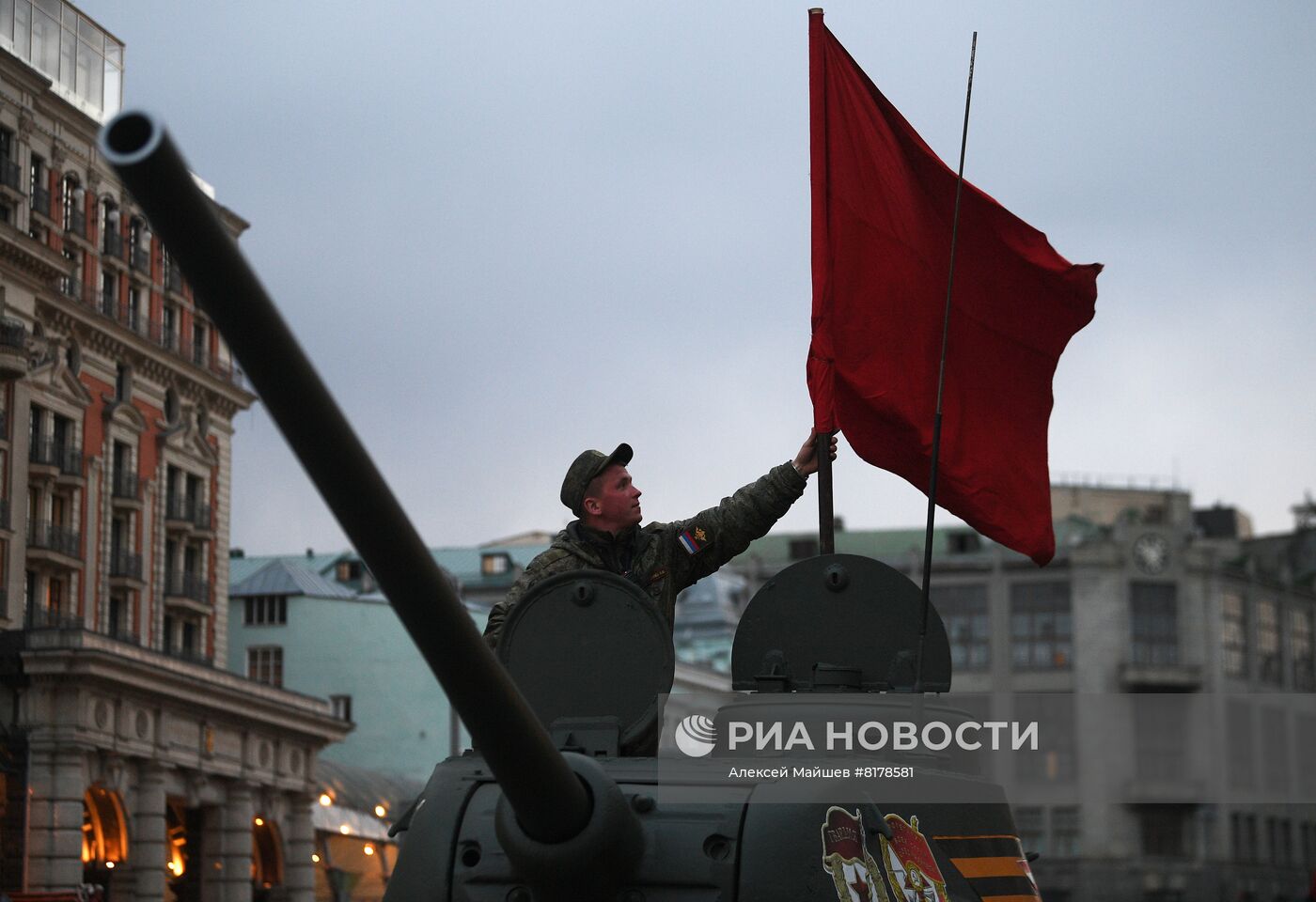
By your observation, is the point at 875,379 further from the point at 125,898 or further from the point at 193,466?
the point at 193,466

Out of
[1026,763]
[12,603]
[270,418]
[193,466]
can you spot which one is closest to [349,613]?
[193,466]

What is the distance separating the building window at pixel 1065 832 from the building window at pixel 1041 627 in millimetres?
6033

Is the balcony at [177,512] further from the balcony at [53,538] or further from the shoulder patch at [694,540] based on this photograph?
the shoulder patch at [694,540]

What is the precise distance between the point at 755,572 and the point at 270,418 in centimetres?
9116

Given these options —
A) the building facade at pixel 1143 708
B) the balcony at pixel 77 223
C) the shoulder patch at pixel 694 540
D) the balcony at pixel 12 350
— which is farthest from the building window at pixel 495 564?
the shoulder patch at pixel 694 540

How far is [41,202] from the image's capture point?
50500 mm

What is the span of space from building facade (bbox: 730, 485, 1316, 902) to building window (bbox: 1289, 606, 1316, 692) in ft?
5.94

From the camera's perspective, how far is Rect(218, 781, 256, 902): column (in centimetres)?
5325

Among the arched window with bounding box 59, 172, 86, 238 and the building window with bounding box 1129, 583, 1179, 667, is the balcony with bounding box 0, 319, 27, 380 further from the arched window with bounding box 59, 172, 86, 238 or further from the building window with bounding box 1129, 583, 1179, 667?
the building window with bounding box 1129, 583, 1179, 667

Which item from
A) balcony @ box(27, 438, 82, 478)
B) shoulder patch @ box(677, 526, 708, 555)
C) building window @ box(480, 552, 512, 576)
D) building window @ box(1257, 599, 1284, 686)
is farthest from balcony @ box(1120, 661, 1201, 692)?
shoulder patch @ box(677, 526, 708, 555)

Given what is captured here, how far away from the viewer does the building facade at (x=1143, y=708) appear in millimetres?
90688

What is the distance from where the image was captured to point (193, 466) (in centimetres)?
5903

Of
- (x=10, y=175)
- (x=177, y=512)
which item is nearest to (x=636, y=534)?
(x=10, y=175)

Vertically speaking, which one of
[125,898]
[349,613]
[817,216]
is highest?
[349,613]
